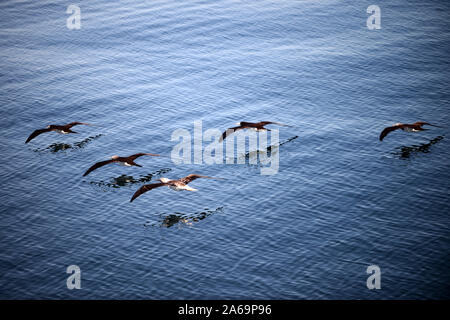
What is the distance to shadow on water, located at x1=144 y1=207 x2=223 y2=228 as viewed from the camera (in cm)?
6244

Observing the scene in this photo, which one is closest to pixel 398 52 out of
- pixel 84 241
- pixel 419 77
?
pixel 419 77

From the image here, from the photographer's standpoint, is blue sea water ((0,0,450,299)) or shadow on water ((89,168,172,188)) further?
shadow on water ((89,168,172,188))

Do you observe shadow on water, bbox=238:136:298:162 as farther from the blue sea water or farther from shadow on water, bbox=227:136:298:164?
the blue sea water

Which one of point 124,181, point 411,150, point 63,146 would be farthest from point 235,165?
point 63,146

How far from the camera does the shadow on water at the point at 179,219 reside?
62.4 meters

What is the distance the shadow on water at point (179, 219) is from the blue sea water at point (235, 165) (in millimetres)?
240

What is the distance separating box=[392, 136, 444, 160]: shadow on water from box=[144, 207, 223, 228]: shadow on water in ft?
93.9

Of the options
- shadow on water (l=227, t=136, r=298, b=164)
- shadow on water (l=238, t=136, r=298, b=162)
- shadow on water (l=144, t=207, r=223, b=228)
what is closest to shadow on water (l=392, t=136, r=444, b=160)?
shadow on water (l=238, t=136, r=298, b=162)

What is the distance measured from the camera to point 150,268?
55.9 m

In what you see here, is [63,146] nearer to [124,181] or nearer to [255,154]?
[124,181]

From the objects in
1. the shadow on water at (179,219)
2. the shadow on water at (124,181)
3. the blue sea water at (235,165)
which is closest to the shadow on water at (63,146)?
the blue sea water at (235,165)

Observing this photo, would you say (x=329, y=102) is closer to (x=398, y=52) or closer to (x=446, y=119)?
(x=446, y=119)

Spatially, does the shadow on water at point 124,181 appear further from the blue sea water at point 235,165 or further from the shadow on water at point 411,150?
the shadow on water at point 411,150
